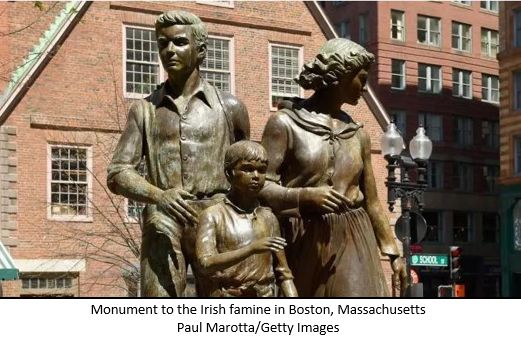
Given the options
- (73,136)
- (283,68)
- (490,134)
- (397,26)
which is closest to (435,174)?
(490,134)

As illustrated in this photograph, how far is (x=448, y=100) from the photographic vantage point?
2621 inches

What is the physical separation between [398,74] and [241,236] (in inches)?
2284

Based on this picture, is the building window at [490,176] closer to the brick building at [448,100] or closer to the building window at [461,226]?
the brick building at [448,100]

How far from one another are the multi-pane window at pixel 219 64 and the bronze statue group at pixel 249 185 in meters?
28.1

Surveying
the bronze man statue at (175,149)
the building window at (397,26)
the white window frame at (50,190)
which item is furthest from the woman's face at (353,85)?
the building window at (397,26)

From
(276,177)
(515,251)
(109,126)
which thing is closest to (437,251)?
(515,251)

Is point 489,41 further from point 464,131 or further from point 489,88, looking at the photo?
point 464,131

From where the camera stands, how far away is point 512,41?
53312 millimetres

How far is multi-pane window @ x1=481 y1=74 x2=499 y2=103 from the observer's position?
68625 millimetres

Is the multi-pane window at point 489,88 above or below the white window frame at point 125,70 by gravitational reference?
above

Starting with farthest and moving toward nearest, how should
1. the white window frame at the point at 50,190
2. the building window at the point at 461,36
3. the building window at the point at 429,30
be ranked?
the building window at the point at 461,36, the building window at the point at 429,30, the white window frame at the point at 50,190

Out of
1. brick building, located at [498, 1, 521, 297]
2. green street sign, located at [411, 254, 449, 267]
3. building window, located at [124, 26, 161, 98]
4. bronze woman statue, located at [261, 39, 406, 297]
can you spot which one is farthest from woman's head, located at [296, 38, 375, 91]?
brick building, located at [498, 1, 521, 297]

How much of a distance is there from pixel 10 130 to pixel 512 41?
1080 inches

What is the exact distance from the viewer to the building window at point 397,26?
64438 millimetres
